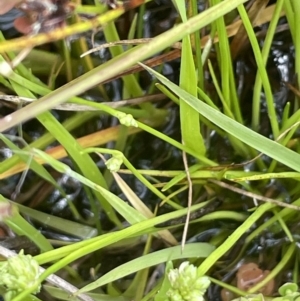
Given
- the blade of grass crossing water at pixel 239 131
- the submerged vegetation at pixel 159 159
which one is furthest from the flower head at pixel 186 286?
the blade of grass crossing water at pixel 239 131

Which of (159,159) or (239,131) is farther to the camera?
(159,159)

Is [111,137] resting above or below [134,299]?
above

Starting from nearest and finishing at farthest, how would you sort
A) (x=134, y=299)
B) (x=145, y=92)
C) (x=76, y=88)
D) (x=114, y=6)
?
(x=76, y=88) → (x=114, y=6) → (x=134, y=299) → (x=145, y=92)

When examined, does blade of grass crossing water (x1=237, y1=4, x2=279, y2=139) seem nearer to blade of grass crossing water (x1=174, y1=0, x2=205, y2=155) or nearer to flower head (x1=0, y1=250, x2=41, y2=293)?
blade of grass crossing water (x1=174, y1=0, x2=205, y2=155)

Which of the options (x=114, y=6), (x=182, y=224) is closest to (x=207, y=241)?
(x=182, y=224)

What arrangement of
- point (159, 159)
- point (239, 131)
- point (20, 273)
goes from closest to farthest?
point (20, 273)
point (239, 131)
point (159, 159)

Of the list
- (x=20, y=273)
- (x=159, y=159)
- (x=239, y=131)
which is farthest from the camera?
(x=159, y=159)

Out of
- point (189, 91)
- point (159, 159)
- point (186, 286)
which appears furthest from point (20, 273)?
point (159, 159)

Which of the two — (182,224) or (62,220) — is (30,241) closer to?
(62,220)

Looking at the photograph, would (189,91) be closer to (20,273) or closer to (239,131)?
(239,131)

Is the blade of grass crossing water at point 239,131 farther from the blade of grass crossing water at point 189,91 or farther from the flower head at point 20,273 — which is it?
the flower head at point 20,273
